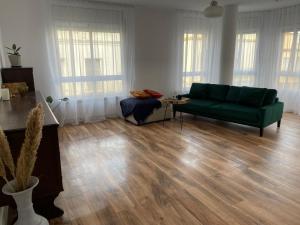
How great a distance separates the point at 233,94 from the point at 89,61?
3103 mm

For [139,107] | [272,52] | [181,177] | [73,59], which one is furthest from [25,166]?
[272,52]

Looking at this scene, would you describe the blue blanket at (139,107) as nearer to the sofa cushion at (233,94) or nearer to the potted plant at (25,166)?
the sofa cushion at (233,94)

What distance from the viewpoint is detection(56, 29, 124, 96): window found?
4.51 metres

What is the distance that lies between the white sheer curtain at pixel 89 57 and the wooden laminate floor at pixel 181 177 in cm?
87

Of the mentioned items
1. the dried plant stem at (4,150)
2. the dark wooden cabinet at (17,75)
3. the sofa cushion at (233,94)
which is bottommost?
the sofa cushion at (233,94)

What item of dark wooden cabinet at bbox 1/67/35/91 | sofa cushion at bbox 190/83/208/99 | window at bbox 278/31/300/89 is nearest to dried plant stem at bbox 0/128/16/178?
dark wooden cabinet at bbox 1/67/35/91

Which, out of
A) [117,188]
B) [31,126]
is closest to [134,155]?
[117,188]

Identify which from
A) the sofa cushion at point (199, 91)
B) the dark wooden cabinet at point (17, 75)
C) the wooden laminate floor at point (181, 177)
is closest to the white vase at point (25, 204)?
the wooden laminate floor at point (181, 177)

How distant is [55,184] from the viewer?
1.81 meters

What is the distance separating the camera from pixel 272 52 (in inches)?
229

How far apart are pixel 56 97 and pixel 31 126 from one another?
367 cm

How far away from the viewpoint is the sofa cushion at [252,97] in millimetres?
4242

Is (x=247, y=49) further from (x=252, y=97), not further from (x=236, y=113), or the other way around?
(x=236, y=113)

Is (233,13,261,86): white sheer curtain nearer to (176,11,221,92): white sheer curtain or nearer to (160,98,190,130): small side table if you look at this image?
(176,11,221,92): white sheer curtain
